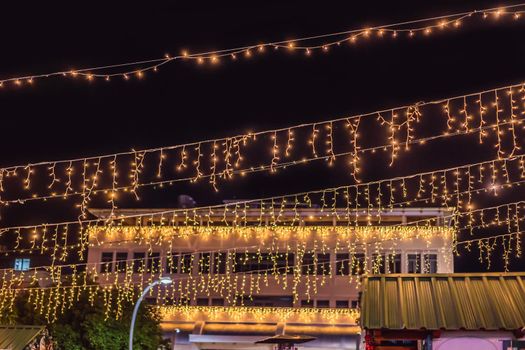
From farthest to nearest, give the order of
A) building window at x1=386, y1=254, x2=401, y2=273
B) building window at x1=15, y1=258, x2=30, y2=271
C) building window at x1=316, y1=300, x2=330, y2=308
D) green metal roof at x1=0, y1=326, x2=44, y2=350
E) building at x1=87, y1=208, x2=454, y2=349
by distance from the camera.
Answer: building window at x1=15, y1=258, x2=30, y2=271
building window at x1=386, y1=254, x2=401, y2=273
building window at x1=316, y1=300, x2=330, y2=308
building at x1=87, y1=208, x2=454, y2=349
green metal roof at x1=0, y1=326, x2=44, y2=350

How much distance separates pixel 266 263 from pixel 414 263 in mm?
6804

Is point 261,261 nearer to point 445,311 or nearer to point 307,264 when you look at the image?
point 307,264

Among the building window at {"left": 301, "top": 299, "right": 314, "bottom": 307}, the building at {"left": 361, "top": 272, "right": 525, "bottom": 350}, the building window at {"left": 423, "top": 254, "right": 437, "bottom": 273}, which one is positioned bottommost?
the building at {"left": 361, "top": 272, "right": 525, "bottom": 350}

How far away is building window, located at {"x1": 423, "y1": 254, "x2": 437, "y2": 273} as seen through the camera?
29797 mm

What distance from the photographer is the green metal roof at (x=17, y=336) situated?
1567 centimetres

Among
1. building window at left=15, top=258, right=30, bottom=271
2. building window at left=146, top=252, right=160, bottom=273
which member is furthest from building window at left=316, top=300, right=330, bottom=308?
building window at left=15, top=258, right=30, bottom=271

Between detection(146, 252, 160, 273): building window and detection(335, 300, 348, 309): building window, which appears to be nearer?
detection(335, 300, 348, 309): building window

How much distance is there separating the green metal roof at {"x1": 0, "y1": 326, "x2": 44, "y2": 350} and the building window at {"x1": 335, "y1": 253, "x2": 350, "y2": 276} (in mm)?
16928

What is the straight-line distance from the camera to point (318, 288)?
30500 millimetres

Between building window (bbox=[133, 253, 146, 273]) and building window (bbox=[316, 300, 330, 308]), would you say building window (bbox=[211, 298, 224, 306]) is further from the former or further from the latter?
building window (bbox=[316, 300, 330, 308])

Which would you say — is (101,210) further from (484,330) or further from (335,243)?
(484,330)

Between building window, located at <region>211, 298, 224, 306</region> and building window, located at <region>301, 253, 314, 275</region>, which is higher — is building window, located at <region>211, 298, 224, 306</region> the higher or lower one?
the lower one

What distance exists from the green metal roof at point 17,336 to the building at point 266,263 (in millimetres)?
12822

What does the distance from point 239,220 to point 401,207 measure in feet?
25.3
